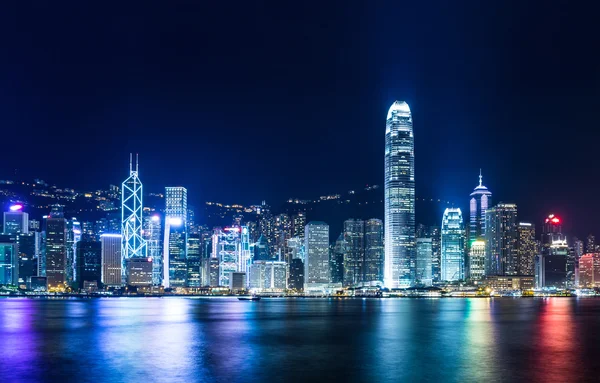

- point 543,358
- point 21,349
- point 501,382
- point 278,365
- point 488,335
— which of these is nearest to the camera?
point 501,382

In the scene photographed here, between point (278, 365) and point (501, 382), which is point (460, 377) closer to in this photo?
point (501, 382)

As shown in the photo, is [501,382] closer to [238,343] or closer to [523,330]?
[238,343]

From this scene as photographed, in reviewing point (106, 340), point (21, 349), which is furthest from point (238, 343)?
point (21, 349)

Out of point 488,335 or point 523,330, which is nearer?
point 488,335

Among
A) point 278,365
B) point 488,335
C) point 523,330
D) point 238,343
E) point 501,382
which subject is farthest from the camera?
point 523,330

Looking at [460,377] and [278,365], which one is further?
[278,365]

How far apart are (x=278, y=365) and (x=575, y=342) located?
29.7m

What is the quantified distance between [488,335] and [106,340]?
119 feet

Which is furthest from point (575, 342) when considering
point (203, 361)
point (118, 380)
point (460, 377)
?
point (118, 380)

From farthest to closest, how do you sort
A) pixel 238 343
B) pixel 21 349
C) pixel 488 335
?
pixel 488 335, pixel 238 343, pixel 21 349

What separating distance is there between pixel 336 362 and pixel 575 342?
1013 inches

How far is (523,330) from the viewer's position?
77875 millimetres

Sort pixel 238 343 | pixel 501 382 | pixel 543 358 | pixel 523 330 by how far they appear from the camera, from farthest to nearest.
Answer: pixel 523 330, pixel 238 343, pixel 543 358, pixel 501 382

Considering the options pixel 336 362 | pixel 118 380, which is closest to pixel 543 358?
pixel 336 362
